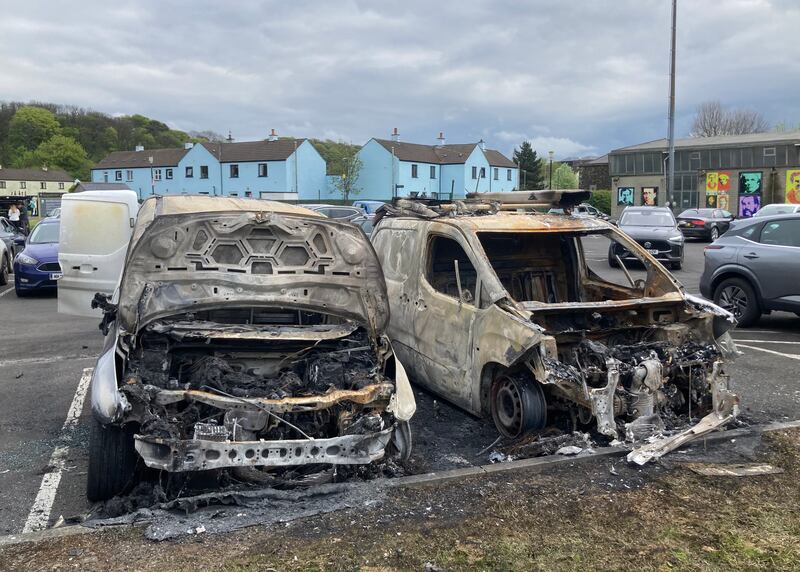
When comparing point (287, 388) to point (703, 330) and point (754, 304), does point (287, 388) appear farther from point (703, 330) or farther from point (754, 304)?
point (754, 304)

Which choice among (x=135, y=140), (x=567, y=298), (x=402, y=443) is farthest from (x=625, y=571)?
(x=135, y=140)

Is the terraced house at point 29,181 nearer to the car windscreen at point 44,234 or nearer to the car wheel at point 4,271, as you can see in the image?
the car wheel at point 4,271

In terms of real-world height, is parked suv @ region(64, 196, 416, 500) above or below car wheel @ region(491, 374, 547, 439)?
above

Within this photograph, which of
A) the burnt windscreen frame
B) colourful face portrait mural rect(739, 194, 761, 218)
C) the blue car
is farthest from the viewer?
colourful face portrait mural rect(739, 194, 761, 218)

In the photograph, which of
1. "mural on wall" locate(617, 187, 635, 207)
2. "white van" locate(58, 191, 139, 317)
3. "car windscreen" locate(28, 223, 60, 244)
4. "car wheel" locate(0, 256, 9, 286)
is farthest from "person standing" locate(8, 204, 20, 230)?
"mural on wall" locate(617, 187, 635, 207)

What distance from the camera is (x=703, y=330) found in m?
5.68

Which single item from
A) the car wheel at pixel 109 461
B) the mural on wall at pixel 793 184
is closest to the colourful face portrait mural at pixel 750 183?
the mural on wall at pixel 793 184

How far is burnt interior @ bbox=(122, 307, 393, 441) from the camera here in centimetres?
402

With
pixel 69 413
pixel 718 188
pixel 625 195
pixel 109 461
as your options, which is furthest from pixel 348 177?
pixel 109 461

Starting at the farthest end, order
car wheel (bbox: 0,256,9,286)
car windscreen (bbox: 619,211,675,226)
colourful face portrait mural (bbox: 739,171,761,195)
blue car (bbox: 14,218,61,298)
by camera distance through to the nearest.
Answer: colourful face portrait mural (bbox: 739,171,761,195) → car windscreen (bbox: 619,211,675,226) → car wheel (bbox: 0,256,9,286) → blue car (bbox: 14,218,61,298)

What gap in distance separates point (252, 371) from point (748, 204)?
4735 centimetres

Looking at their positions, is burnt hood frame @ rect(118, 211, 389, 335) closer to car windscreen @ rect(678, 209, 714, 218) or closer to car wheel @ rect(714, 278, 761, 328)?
car wheel @ rect(714, 278, 761, 328)

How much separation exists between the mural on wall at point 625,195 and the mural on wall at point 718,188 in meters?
5.40

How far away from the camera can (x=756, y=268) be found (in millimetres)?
9164
